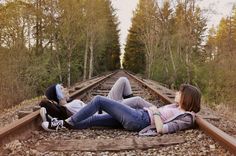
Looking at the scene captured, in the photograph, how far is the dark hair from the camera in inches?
180

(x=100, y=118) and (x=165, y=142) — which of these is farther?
(x=100, y=118)

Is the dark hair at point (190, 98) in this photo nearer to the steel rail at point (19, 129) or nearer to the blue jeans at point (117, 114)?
the blue jeans at point (117, 114)

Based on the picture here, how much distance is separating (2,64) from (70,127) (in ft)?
31.4

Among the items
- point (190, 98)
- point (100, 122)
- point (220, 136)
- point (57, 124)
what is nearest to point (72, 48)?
point (100, 122)

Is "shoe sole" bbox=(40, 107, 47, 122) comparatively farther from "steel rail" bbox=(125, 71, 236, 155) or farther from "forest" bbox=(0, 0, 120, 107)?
"forest" bbox=(0, 0, 120, 107)

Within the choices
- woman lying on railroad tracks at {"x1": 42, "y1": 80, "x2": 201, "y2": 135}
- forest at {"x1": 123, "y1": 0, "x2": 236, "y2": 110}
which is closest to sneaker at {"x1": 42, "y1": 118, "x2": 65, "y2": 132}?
woman lying on railroad tracks at {"x1": 42, "y1": 80, "x2": 201, "y2": 135}

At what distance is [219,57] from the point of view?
19.1 metres

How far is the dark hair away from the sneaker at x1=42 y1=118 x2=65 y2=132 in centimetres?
161

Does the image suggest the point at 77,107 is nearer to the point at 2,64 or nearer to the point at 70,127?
the point at 70,127

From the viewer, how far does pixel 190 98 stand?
461 centimetres

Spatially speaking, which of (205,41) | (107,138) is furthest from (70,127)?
(205,41)

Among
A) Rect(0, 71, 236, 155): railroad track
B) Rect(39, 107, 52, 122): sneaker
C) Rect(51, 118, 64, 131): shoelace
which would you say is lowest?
Rect(0, 71, 236, 155): railroad track

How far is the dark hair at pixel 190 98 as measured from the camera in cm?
458

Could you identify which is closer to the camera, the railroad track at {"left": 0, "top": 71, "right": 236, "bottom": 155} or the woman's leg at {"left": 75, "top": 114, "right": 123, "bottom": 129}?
the railroad track at {"left": 0, "top": 71, "right": 236, "bottom": 155}
